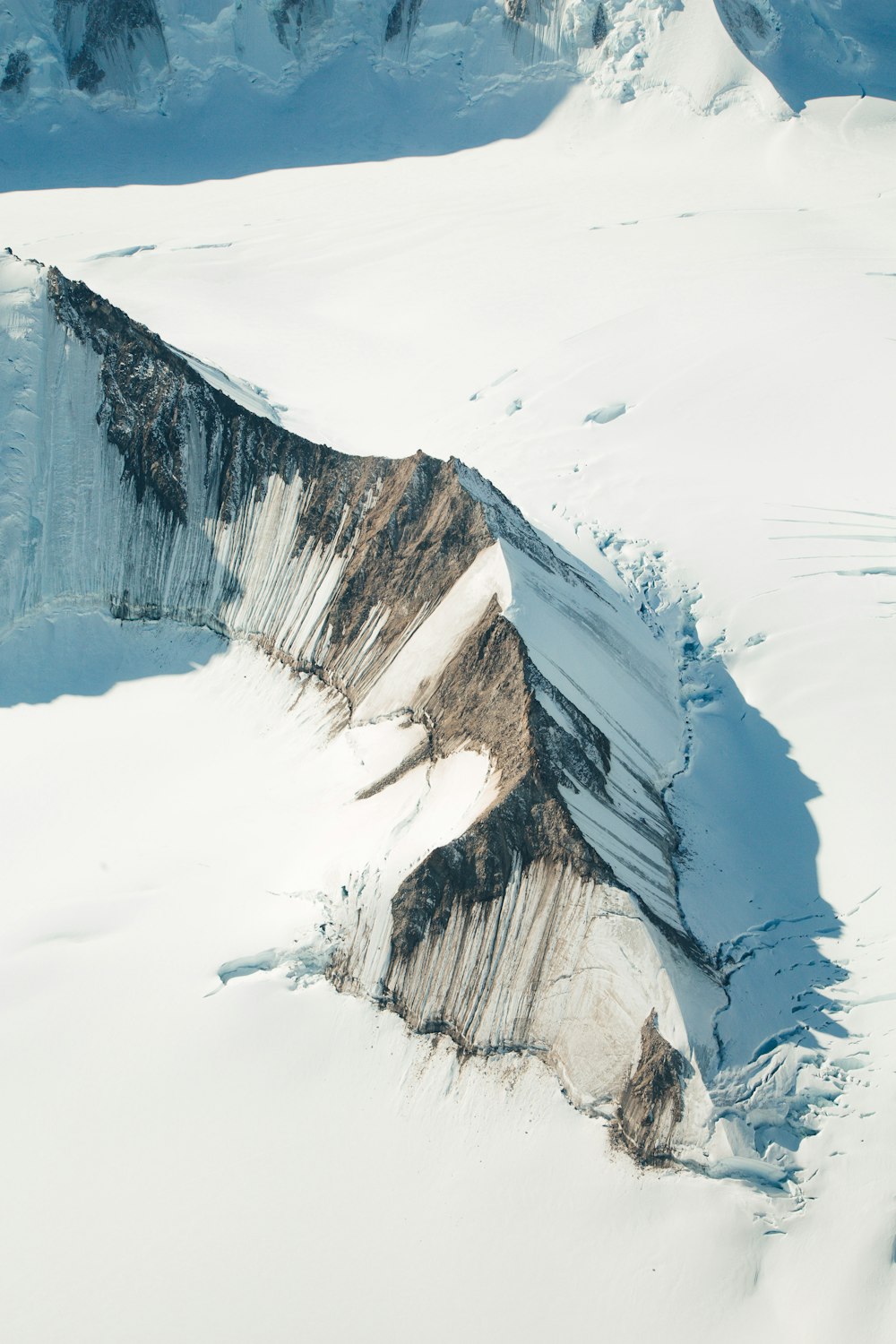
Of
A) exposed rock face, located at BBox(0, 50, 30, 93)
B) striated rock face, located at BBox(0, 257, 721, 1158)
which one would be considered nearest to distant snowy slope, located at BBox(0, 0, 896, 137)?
exposed rock face, located at BBox(0, 50, 30, 93)

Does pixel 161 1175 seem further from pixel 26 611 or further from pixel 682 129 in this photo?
pixel 682 129

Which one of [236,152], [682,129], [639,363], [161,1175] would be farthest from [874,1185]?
[236,152]

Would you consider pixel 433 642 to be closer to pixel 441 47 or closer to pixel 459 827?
pixel 459 827

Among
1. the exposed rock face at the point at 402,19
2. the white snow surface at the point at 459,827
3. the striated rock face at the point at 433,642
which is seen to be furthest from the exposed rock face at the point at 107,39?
the striated rock face at the point at 433,642

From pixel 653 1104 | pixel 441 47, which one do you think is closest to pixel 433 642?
pixel 653 1104

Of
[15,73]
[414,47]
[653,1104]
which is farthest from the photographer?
[15,73]
